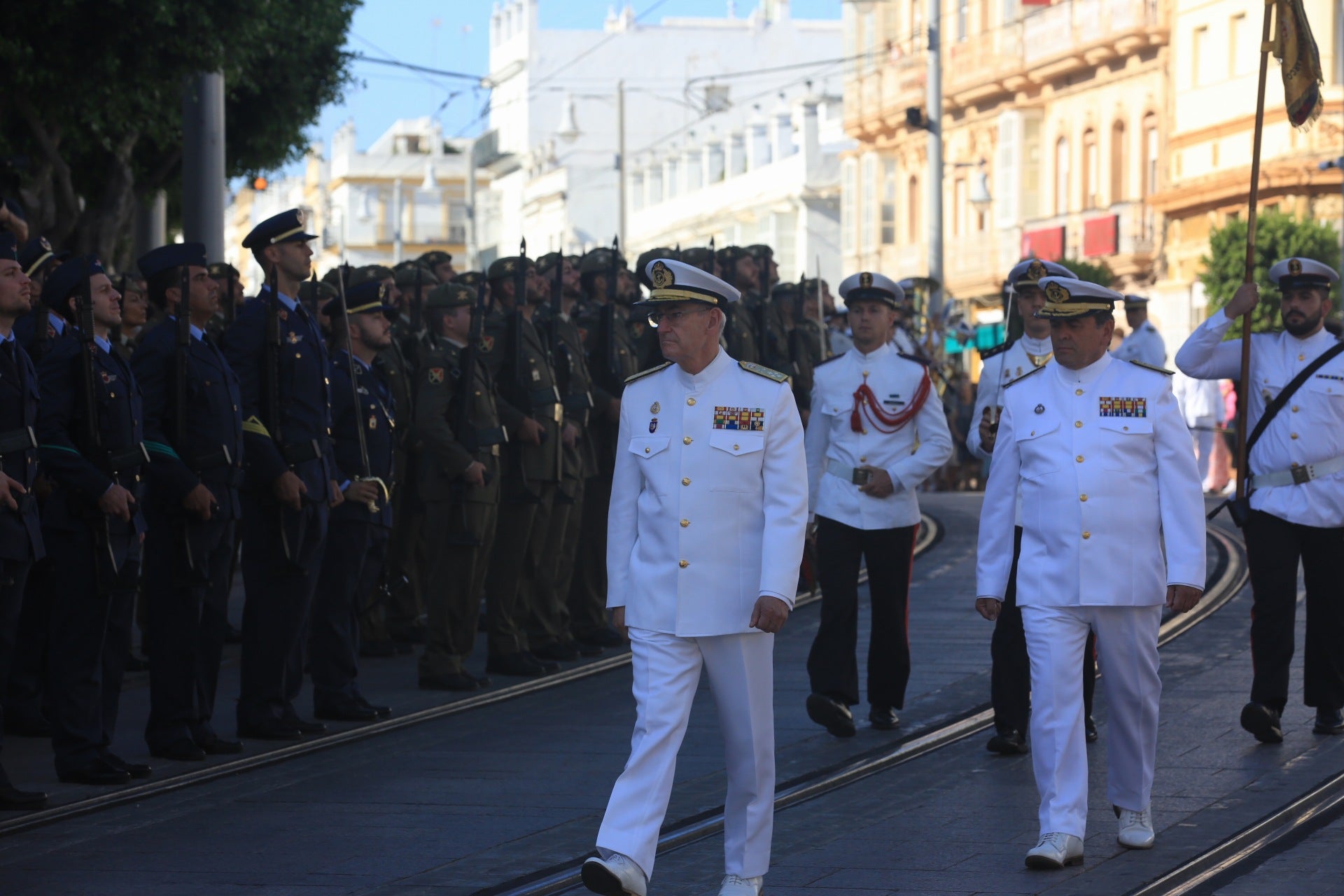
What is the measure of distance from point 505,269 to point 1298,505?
5.18 meters

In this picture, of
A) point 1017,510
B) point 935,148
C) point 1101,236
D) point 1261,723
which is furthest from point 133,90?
point 1101,236

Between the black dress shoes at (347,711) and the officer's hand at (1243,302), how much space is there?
4402mm

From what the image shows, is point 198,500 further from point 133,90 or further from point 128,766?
point 133,90

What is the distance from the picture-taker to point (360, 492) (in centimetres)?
1045

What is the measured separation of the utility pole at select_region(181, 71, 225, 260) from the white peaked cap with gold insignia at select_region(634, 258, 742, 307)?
35.7ft

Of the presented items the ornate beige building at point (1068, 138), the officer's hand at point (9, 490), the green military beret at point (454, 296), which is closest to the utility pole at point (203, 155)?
the green military beret at point (454, 296)

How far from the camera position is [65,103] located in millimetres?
16516

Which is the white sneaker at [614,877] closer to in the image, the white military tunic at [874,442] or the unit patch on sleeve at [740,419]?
the unit patch on sleeve at [740,419]

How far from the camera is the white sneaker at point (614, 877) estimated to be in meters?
6.28

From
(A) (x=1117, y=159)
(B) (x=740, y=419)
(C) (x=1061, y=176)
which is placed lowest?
(B) (x=740, y=419)

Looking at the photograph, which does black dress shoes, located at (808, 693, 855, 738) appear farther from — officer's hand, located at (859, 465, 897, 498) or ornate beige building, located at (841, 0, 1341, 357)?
ornate beige building, located at (841, 0, 1341, 357)

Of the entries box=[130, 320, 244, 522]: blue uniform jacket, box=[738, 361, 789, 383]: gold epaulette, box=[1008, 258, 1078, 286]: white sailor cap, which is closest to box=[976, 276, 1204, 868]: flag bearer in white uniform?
box=[738, 361, 789, 383]: gold epaulette

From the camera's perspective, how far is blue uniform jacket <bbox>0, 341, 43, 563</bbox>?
8086 mm

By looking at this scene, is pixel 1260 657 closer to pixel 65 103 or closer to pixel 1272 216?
pixel 65 103
